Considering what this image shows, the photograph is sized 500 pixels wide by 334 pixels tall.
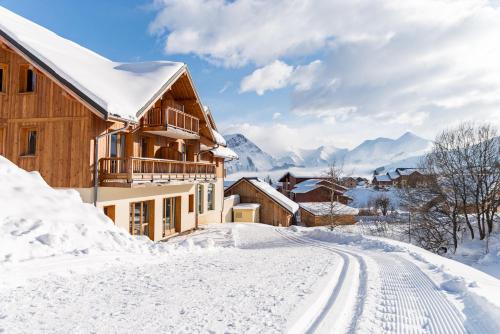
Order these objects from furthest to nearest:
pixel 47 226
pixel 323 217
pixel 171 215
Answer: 1. pixel 323 217
2. pixel 171 215
3. pixel 47 226

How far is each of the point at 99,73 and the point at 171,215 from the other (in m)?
8.76

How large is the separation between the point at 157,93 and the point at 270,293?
12.1 meters

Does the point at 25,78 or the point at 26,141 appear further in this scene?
the point at 25,78

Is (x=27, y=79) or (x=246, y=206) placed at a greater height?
(x=27, y=79)

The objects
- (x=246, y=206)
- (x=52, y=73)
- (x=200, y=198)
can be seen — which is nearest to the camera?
(x=52, y=73)

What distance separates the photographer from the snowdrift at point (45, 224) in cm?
711

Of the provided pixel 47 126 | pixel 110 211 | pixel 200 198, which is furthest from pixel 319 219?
pixel 47 126

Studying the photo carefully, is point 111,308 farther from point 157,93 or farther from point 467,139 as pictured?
point 467,139

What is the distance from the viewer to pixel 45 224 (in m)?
8.20

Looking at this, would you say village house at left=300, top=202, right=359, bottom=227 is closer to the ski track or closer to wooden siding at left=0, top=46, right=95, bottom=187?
wooden siding at left=0, top=46, right=95, bottom=187

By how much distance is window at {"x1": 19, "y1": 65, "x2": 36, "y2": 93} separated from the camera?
13.5 metres

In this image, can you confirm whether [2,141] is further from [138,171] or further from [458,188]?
[458,188]

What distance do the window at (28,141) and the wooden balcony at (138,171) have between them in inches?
132

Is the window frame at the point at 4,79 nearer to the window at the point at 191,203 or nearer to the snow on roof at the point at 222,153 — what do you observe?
the window at the point at 191,203
